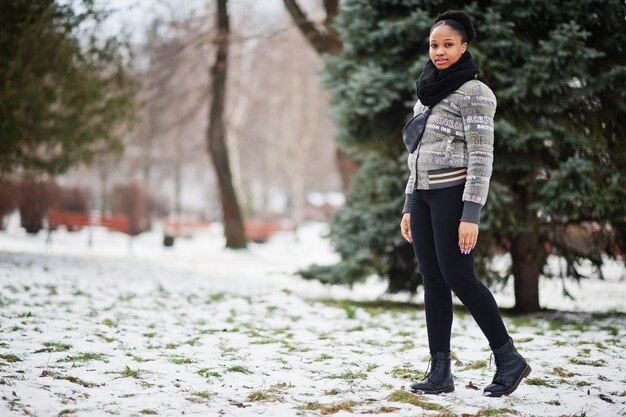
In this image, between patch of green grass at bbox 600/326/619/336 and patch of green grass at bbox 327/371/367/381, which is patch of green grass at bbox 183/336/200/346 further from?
patch of green grass at bbox 600/326/619/336

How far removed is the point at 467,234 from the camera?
319 centimetres

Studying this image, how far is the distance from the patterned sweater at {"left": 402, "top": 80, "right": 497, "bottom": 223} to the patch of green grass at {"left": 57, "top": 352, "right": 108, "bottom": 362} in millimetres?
2283

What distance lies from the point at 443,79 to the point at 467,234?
0.84 meters

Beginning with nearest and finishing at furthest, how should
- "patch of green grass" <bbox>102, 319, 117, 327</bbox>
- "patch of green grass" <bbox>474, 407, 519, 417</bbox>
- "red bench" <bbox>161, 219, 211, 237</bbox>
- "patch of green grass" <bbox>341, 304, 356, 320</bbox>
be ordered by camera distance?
"patch of green grass" <bbox>474, 407, 519, 417</bbox>
"patch of green grass" <bbox>102, 319, 117, 327</bbox>
"patch of green grass" <bbox>341, 304, 356, 320</bbox>
"red bench" <bbox>161, 219, 211, 237</bbox>

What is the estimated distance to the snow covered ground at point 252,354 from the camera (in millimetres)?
3162

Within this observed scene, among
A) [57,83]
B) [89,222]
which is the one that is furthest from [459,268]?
[89,222]

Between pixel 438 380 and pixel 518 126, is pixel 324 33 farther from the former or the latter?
pixel 438 380

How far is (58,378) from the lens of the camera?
351 centimetres

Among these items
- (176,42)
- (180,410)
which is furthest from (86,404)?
(176,42)

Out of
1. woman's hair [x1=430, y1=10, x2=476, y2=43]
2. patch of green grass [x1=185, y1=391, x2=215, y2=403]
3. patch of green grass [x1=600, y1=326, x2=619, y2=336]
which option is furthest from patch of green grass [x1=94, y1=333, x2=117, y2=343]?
patch of green grass [x1=600, y1=326, x2=619, y2=336]

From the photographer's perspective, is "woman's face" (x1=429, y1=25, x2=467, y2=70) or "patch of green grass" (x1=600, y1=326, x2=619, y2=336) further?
"patch of green grass" (x1=600, y1=326, x2=619, y2=336)

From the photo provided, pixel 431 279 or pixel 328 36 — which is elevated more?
pixel 328 36

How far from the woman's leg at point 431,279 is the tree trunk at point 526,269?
3.88m

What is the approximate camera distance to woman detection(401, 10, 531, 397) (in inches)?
128
